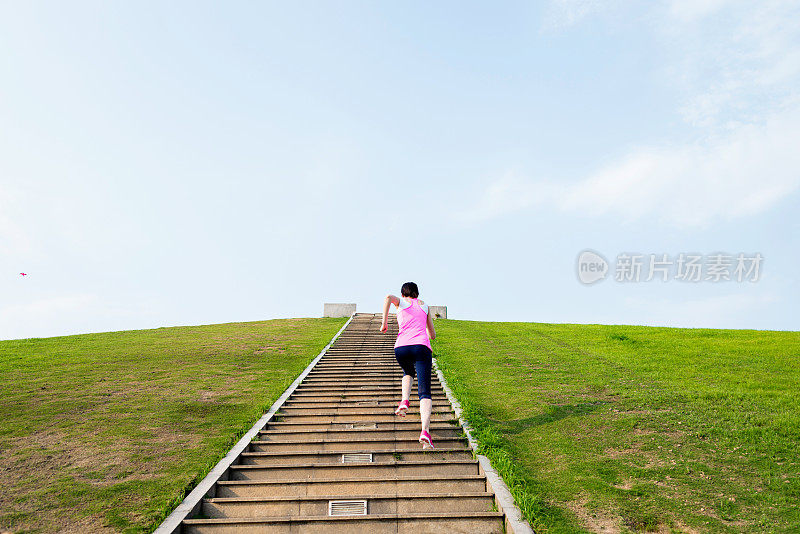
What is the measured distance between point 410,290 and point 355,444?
9.54ft

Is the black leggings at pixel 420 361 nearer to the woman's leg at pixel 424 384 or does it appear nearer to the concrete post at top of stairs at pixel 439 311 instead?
the woman's leg at pixel 424 384

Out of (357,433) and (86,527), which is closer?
(86,527)

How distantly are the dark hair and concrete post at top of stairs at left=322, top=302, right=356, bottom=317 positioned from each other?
24604mm

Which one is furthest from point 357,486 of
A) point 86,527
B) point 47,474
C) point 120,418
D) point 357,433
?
point 120,418

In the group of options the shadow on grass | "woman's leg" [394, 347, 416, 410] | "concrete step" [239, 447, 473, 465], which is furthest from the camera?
the shadow on grass

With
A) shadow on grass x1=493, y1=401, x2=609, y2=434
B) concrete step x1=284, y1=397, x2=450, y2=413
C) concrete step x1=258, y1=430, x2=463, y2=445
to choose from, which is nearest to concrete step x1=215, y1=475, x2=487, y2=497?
concrete step x1=258, y1=430, x2=463, y2=445

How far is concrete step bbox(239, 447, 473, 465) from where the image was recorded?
26.5 ft

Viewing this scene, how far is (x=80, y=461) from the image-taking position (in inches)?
313

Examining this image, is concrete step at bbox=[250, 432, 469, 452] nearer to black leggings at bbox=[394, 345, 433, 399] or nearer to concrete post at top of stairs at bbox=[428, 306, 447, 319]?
black leggings at bbox=[394, 345, 433, 399]

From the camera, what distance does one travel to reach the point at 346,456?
323 inches

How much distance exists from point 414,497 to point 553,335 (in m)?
15.7

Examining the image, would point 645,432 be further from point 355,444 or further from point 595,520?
point 355,444

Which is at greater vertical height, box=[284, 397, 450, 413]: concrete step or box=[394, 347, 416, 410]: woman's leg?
box=[394, 347, 416, 410]: woman's leg

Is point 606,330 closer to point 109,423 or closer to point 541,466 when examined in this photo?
point 541,466
